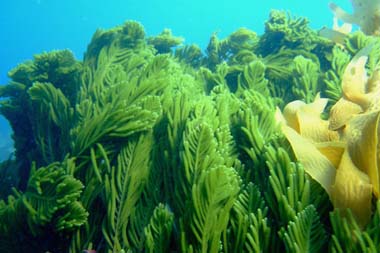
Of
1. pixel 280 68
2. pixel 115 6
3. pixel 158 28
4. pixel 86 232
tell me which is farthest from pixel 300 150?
pixel 115 6

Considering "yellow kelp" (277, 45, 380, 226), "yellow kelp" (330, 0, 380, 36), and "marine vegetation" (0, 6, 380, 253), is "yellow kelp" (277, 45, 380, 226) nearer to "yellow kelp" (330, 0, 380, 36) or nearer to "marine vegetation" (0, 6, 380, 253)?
"marine vegetation" (0, 6, 380, 253)

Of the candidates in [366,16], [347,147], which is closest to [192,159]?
[347,147]

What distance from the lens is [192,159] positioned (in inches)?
81.2

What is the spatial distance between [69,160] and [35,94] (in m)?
1.26

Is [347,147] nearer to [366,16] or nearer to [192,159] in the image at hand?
[192,159]

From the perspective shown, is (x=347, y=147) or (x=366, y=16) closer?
(x=347, y=147)

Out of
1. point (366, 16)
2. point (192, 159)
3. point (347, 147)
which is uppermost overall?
point (366, 16)

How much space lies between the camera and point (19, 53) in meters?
114

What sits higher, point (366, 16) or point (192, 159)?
point (366, 16)

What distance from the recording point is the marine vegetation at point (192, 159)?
67.5 inches

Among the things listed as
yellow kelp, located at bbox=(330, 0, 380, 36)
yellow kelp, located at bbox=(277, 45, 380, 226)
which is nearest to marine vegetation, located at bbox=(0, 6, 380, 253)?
yellow kelp, located at bbox=(277, 45, 380, 226)

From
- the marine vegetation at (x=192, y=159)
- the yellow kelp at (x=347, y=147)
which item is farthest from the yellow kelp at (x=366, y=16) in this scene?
the yellow kelp at (x=347, y=147)

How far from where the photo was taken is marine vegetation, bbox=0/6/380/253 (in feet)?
5.62

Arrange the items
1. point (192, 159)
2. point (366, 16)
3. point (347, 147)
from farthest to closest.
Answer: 1. point (366, 16)
2. point (192, 159)
3. point (347, 147)
